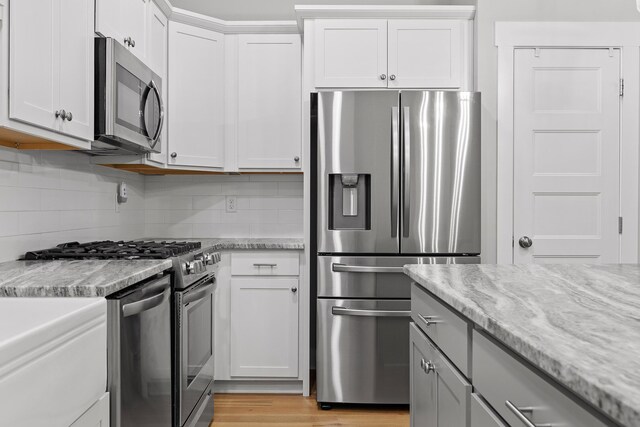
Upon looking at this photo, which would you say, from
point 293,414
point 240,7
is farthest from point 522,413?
point 240,7

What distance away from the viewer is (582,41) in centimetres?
288

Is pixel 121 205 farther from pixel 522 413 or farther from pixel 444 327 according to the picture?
pixel 522 413

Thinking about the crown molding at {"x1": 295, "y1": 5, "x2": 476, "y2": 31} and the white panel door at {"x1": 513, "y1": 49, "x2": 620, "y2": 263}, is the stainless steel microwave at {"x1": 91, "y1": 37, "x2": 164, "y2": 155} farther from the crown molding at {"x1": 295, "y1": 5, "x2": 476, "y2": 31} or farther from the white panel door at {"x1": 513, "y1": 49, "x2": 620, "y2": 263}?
the white panel door at {"x1": 513, "y1": 49, "x2": 620, "y2": 263}

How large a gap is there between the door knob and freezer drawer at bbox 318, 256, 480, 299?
340mm

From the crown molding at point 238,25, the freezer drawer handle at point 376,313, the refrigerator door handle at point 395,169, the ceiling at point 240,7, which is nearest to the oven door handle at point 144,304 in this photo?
the freezer drawer handle at point 376,313

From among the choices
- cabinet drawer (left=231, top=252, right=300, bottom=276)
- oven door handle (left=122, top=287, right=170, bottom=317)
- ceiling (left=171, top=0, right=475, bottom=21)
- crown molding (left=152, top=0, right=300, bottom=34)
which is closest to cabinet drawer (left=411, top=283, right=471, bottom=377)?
oven door handle (left=122, top=287, right=170, bottom=317)

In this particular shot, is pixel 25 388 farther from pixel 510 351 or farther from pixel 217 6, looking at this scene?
pixel 217 6

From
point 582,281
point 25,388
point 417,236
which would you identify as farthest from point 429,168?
point 25,388

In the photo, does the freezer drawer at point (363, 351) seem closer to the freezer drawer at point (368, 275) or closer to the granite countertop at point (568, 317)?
the freezer drawer at point (368, 275)

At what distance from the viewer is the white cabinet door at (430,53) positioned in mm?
2924

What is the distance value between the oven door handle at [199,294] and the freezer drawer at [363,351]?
629 mm

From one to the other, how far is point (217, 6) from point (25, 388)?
3.26m

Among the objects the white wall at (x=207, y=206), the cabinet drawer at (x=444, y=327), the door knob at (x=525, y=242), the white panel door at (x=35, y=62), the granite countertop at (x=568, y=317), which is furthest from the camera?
the white wall at (x=207, y=206)

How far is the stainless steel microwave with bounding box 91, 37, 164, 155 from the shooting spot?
1.98 meters
